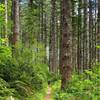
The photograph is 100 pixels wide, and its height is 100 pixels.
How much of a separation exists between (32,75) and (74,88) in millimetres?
4036

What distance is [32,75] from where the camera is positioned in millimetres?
13914

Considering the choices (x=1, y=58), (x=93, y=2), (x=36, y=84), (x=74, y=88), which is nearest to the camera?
(x=74, y=88)

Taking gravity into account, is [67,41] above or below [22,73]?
above

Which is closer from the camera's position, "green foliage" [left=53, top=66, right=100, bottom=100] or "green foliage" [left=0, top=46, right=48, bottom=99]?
"green foliage" [left=53, top=66, right=100, bottom=100]

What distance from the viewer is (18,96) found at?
1040 centimetres

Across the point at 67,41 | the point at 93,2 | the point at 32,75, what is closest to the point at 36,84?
the point at 32,75

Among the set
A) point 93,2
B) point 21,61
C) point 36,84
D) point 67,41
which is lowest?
point 36,84

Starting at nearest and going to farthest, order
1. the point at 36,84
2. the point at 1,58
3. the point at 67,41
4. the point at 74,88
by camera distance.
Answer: the point at 74,88 → the point at 67,41 → the point at 1,58 → the point at 36,84

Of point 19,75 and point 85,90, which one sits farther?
point 19,75

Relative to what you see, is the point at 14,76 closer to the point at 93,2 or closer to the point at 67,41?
the point at 67,41

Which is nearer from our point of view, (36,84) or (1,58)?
(1,58)

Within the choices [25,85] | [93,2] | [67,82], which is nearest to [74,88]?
[67,82]

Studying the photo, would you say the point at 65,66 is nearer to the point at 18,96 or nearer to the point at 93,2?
the point at 18,96

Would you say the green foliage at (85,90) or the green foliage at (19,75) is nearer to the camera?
the green foliage at (85,90)
